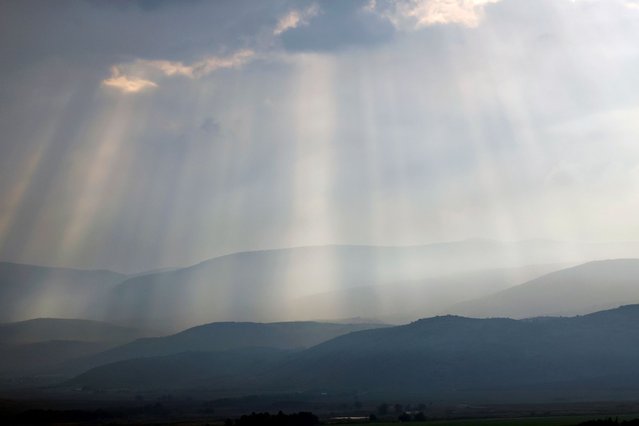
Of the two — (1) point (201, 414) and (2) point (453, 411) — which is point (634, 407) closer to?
(2) point (453, 411)

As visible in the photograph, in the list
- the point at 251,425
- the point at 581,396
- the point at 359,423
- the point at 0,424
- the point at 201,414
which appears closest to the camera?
the point at 251,425

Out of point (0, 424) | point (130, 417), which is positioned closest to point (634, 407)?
point (130, 417)

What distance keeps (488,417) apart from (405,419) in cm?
1369

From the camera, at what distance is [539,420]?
130 meters

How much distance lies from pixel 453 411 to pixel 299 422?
4274 centimetres

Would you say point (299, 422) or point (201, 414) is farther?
point (201, 414)

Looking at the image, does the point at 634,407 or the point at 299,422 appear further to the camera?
the point at 634,407

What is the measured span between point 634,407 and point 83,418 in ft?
314

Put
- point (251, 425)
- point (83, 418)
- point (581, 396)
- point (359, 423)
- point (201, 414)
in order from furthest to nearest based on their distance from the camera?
point (581, 396)
point (201, 414)
point (83, 418)
point (359, 423)
point (251, 425)

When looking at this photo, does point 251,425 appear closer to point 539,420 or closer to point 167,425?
point 167,425

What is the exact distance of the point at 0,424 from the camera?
148 meters

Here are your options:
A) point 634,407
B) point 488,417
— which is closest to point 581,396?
point 634,407

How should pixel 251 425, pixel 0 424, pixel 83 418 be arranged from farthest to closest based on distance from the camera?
pixel 83 418
pixel 0 424
pixel 251 425

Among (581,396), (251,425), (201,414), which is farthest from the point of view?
(581,396)
